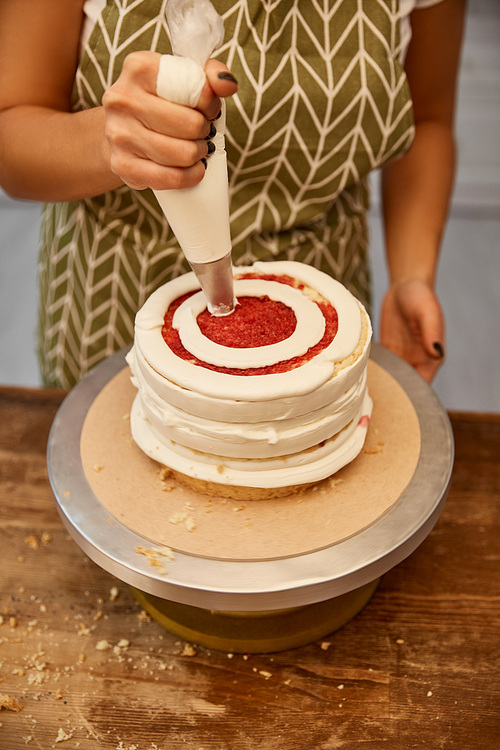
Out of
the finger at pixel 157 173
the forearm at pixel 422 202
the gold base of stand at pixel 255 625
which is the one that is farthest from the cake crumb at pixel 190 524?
the forearm at pixel 422 202

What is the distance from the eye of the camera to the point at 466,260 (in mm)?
3119

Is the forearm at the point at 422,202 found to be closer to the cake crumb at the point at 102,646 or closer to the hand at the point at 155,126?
the hand at the point at 155,126

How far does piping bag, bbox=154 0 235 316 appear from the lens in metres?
0.58

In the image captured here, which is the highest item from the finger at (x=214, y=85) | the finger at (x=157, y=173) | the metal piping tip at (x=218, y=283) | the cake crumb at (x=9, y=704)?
the finger at (x=214, y=85)

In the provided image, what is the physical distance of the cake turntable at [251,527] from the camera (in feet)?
2.27

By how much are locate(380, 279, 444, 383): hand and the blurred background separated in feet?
3.37

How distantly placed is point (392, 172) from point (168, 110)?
905 millimetres

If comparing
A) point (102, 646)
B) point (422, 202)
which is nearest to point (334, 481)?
point (102, 646)

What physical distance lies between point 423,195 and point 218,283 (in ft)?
2.33

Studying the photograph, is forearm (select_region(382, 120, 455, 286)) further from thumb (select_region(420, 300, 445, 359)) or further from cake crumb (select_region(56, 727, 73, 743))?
cake crumb (select_region(56, 727, 73, 743))

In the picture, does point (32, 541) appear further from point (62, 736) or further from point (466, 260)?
point (466, 260)

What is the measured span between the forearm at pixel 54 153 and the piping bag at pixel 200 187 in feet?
0.63

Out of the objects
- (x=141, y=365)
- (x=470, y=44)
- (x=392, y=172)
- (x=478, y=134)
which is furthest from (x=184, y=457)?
(x=470, y=44)

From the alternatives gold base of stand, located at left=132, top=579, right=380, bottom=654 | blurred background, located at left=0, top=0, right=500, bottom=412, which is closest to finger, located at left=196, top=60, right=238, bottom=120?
gold base of stand, located at left=132, top=579, right=380, bottom=654
